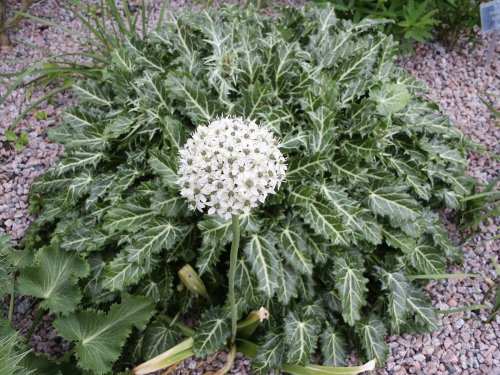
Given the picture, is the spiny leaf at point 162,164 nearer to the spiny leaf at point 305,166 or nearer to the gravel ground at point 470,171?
the spiny leaf at point 305,166

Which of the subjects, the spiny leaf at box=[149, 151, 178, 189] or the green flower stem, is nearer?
the green flower stem

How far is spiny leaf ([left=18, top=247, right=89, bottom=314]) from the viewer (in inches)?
94.0

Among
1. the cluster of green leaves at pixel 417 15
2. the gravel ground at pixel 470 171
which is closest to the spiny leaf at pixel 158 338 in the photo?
the gravel ground at pixel 470 171

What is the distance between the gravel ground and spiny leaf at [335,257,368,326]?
37cm

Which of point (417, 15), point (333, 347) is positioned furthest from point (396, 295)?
point (417, 15)

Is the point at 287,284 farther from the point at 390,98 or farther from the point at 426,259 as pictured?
the point at 390,98

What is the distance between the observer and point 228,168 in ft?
5.30

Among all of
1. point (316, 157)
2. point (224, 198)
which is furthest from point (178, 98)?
point (224, 198)

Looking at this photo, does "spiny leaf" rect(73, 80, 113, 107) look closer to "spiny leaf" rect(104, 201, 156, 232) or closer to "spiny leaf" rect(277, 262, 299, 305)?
"spiny leaf" rect(104, 201, 156, 232)

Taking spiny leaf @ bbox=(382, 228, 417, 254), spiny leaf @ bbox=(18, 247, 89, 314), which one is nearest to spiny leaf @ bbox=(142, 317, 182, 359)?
spiny leaf @ bbox=(18, 247, 89, 314)

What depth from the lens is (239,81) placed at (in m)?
2.80

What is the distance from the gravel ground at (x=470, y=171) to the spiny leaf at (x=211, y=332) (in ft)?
0.60

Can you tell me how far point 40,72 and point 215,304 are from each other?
1914mm

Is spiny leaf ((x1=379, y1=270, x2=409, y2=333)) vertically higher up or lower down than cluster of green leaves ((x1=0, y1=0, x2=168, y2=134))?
lower down
